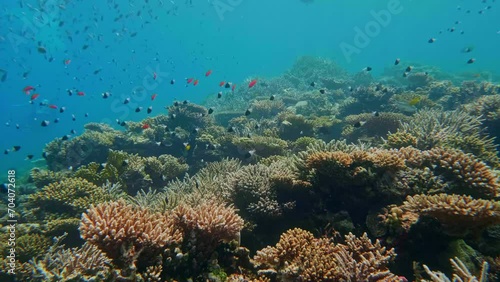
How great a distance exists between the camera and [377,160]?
4.72 m

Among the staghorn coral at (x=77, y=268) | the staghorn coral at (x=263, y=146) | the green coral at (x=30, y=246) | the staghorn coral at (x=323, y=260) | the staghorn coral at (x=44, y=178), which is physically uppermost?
the staghorn coral at (x=44, y=178)

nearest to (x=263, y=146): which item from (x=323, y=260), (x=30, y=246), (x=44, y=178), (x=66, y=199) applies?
(x=66, y=199)

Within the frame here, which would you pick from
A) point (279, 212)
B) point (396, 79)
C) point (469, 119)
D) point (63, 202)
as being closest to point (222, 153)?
point (63, 202)

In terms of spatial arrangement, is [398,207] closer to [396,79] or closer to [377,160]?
[377,160]

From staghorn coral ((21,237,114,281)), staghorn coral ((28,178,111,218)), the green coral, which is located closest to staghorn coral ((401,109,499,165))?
staghorn coral ((21,237,114,281))

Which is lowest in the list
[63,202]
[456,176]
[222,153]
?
[456,176]

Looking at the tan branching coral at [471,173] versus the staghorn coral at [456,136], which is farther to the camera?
the staghorn coral at [456,136]

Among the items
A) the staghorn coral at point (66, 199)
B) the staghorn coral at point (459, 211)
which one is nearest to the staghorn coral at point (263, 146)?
the staghorn coral at point (66, 199)

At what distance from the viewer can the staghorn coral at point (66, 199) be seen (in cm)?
727

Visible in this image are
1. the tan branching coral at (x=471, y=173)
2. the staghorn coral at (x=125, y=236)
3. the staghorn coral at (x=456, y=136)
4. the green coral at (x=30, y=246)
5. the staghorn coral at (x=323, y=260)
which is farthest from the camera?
the staghorn coral at (x=456, y=136)

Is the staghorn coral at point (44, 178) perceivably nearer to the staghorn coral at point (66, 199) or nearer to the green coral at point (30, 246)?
the staghorn coral at point (66, 199)

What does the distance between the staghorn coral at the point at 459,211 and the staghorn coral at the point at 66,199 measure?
24.6 feet

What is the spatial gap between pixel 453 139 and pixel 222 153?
7.91 meters

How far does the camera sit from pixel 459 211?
369 centimetres
